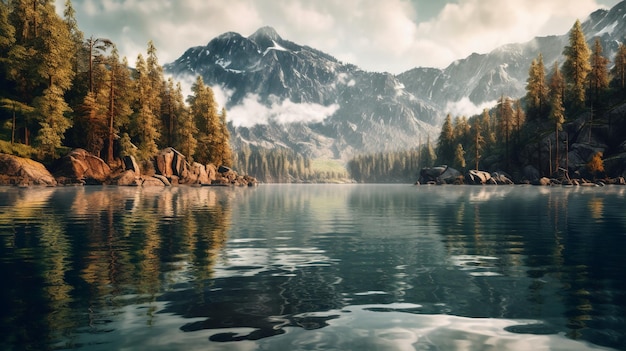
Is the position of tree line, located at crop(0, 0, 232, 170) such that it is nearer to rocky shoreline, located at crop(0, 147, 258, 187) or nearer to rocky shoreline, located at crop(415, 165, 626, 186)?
rocky shoreline, located at crop(0, 147, 258, 187)

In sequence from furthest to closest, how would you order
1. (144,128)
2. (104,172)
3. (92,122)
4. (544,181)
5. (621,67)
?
(621,67) → (544,181) → (144,128) → (104,172) → (92,122)

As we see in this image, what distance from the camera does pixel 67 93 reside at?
7431 cm

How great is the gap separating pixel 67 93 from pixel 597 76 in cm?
11123

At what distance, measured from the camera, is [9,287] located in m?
8.36

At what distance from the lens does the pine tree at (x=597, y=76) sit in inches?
3910

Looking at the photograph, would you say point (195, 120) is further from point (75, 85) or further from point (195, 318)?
point (195, 318)

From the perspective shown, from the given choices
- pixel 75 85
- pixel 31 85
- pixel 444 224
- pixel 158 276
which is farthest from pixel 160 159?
pixel 158 276

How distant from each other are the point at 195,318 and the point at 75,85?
265 feet

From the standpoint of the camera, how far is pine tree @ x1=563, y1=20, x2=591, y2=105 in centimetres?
10038

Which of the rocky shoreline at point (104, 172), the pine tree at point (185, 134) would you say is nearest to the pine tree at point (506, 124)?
the rocky shoreline at point (104, 172)

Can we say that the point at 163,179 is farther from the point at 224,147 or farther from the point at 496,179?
the point at 496,179

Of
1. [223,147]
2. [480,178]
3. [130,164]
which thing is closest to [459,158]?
[480,178]

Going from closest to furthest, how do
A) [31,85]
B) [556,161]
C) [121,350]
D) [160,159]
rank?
[121,350], [31,85], [160,159], [556,161]

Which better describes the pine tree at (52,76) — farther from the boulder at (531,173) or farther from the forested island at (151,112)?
the boulder at (531,173)
